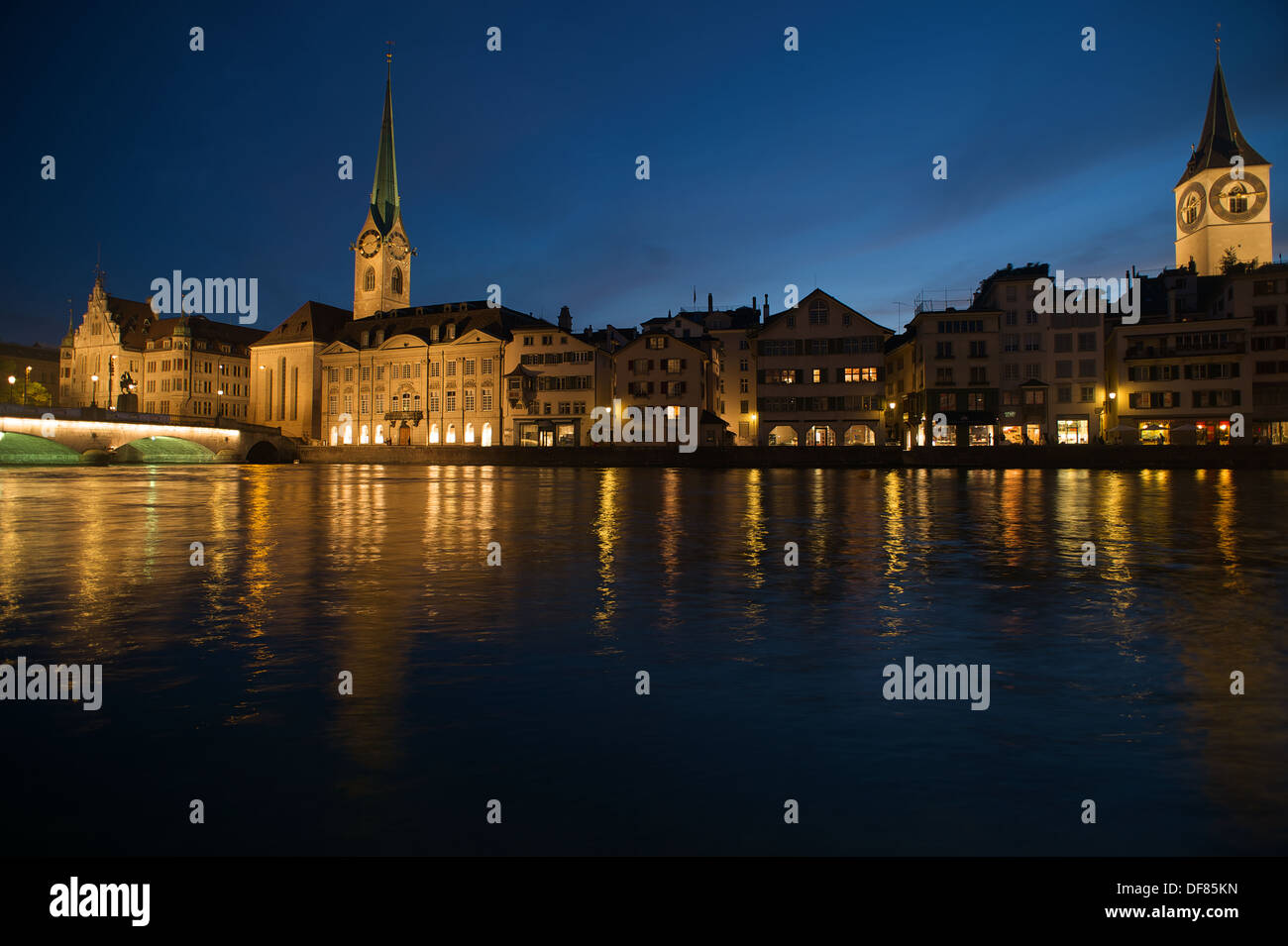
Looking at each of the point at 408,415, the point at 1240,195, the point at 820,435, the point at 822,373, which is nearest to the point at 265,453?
the point at 408,415

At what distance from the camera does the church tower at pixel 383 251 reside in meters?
129

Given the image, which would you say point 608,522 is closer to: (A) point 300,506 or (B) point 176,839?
(A) point 300,506

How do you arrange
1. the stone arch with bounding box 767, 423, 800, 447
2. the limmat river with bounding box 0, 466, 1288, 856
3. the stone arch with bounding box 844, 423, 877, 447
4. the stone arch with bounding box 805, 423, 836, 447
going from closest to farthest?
the limmat river with bounding box 0, 466, 1288, 856 → the stone arch with bounding box 844, 423, 877, 447 → the stone arch with bounding box 805, 423, 836, 447 → the stone arch with bounding box 767, 423, 800, 447

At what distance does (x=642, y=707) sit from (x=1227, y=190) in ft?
485

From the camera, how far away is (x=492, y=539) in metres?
16.4

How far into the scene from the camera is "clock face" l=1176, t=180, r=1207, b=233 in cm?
12350

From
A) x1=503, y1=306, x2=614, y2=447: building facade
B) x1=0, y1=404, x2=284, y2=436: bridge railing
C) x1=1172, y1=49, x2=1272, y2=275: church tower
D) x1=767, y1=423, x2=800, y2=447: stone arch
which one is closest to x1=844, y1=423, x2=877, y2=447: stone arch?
x1=767, y1=423, x2=800, y2=447: stone arch

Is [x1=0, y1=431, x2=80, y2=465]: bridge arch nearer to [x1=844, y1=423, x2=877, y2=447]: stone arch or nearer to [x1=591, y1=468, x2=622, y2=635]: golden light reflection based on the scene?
[x1=844, y1=423, x2=877, y2=447]: stone arch

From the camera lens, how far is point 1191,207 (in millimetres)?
126062

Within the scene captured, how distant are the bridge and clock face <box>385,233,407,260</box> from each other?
42278 mm

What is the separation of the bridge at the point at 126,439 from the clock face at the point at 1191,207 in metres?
133

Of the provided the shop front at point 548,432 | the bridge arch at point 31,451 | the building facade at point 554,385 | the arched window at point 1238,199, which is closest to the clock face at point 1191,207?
the arched window at point 1238,199

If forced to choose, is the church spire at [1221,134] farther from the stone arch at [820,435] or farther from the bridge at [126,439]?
the bridge at [126,439]

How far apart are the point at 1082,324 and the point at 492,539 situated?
78756 millimetres
